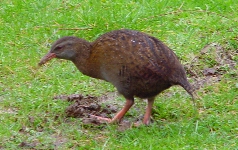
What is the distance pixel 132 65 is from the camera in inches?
212

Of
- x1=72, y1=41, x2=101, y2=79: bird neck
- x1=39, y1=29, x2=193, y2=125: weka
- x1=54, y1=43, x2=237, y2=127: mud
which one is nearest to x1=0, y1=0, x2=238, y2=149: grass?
x1=54, y1=43, x2=237, y2=127: mud

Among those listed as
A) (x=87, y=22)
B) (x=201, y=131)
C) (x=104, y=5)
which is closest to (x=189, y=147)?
(x=201, y=131)

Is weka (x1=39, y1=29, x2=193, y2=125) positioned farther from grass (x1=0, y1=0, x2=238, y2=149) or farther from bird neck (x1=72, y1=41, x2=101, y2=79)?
grass (x1=0, y1=0, x2=238, y2=149)

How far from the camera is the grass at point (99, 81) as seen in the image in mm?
5324

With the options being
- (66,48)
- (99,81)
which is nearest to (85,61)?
(66,48)

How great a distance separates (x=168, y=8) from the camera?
8352 mm

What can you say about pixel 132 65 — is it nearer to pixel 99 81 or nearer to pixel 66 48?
pixel 66 48

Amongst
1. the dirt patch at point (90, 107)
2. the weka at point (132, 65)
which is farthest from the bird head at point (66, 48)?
the dirt patch at point (90, 107)

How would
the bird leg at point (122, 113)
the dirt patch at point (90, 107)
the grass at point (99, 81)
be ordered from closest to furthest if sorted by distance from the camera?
1. the grass at point (99, 81)
2. the bird leg at point (122, 113)
3. the dirt patch at point (90, 107)

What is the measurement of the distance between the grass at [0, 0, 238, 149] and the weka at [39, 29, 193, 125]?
1.13ft

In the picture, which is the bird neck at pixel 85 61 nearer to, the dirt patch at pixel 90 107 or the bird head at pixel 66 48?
the bird head at pixel 66 48

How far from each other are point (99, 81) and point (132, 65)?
1.40 m

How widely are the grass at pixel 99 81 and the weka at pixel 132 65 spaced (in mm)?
345

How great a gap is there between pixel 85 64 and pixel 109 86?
85 cm
